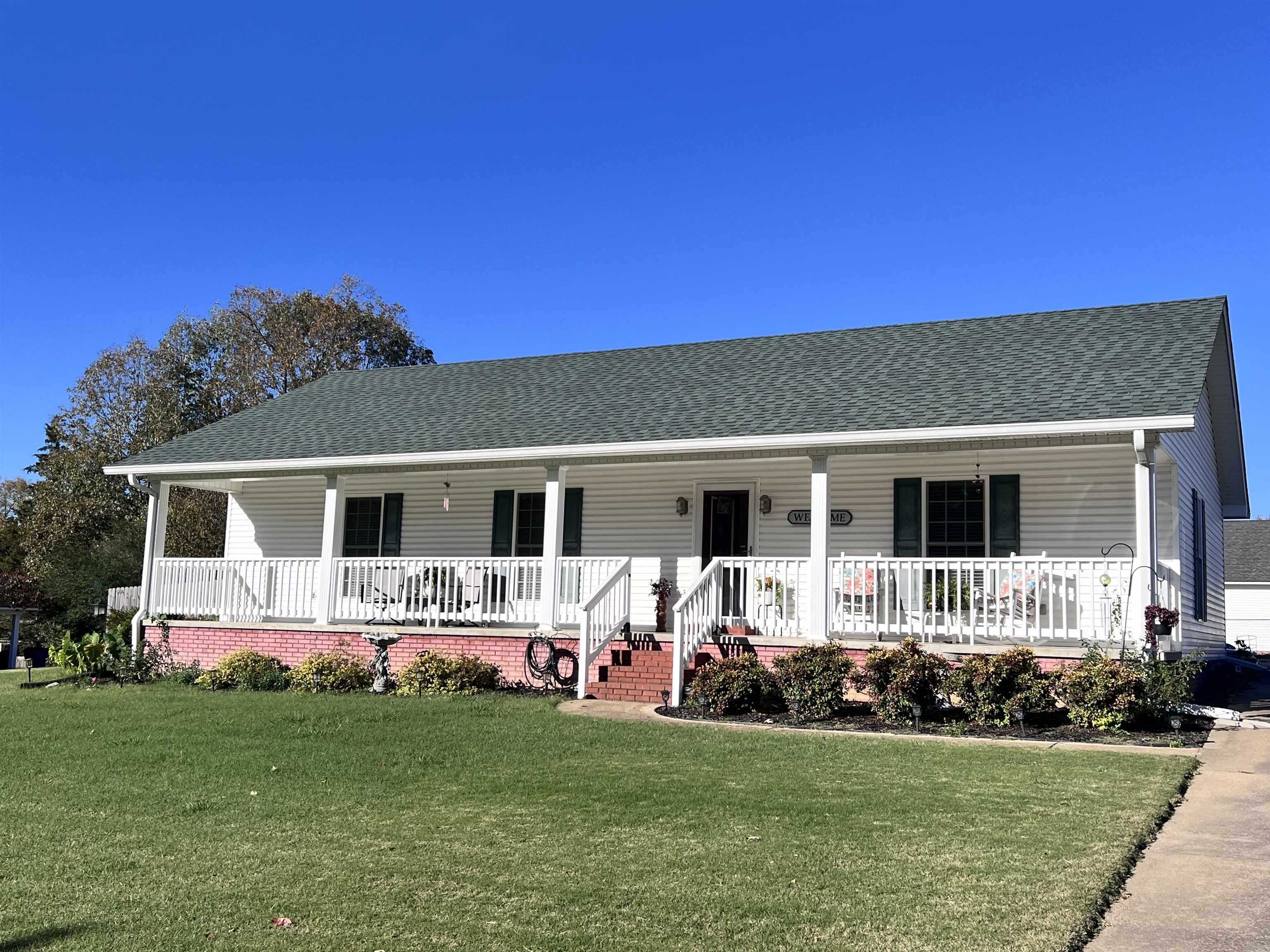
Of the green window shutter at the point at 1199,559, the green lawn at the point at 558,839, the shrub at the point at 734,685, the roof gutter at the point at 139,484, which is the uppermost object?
the roof gutter at the point at 139,484

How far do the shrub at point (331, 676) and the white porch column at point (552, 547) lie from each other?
2522 mm

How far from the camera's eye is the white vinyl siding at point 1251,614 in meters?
36.2

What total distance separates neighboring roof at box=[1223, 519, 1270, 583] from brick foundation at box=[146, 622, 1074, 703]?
1183 inches

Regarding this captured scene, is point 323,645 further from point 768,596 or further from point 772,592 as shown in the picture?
point 772,592

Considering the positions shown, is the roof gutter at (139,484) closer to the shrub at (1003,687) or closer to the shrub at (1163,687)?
the shrub at (1003,687)

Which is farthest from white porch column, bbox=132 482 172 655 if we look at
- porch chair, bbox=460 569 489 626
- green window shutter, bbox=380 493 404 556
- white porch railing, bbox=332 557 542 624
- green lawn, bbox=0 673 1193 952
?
green lawn, bbox=0 673 1193 952

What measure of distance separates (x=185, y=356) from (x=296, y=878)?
124 feet

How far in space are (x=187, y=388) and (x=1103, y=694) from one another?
36.2 meters

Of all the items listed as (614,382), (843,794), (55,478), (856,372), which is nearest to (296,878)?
(843,794)

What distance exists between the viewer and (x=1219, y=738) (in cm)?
964

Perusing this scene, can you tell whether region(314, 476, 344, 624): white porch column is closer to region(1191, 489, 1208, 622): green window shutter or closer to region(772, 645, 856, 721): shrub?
region(772, 645, 856, 721): shrub

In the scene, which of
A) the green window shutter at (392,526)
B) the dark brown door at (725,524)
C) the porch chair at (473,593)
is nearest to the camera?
the porch chair at (473,593)

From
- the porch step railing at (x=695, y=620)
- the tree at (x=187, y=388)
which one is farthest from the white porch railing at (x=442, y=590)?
the tree at (x=187, y=388)

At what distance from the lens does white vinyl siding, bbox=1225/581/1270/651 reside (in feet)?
119
